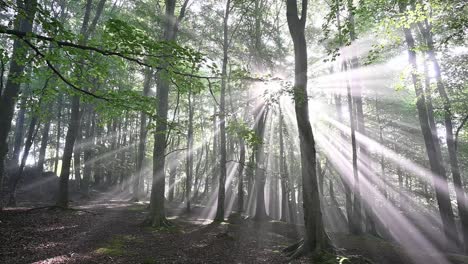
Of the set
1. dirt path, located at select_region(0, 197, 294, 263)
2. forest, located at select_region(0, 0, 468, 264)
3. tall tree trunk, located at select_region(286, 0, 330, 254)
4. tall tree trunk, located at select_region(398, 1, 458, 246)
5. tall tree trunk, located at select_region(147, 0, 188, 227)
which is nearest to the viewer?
forest, located at select_region(0, 0, 468, 264)

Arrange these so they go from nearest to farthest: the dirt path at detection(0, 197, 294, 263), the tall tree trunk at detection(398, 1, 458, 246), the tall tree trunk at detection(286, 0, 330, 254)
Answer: the dirt path at detection(0, 197, 294, 263) < the tall tree trunk at detection(286, 0, 330, 254) < the tall tree trunk at detection(398, 1, 458, 246)

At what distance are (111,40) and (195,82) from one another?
2118 millimetres

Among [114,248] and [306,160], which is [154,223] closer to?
[114,248]

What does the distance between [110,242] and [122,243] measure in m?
0.41

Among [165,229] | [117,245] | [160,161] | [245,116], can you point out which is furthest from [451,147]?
[117,245]

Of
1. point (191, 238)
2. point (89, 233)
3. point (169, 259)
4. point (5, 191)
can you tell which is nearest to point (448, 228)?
point (191, 238)

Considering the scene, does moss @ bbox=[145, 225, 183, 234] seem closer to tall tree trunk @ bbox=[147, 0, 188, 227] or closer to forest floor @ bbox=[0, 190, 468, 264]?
forest floor @ bbox=[0, 190, 468, 264]

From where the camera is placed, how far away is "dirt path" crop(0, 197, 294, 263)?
8.24 meters

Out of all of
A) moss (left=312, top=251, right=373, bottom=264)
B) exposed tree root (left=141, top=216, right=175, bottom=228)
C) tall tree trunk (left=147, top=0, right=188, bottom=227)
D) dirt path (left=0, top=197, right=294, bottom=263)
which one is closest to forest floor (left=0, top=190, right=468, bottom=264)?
dirt path (left=0, top=197, right=294, bottom=263)

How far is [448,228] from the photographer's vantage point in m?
15.3

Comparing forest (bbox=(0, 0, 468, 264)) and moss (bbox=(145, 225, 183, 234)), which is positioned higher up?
forest (bbox=(0, 0, 468, 264))

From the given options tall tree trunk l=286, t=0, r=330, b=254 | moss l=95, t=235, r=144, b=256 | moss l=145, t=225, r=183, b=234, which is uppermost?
tall tree trunk l=286, t=0, r=330, b=254

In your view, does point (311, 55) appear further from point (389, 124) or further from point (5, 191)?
point (5, 191)

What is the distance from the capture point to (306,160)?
973 cm
